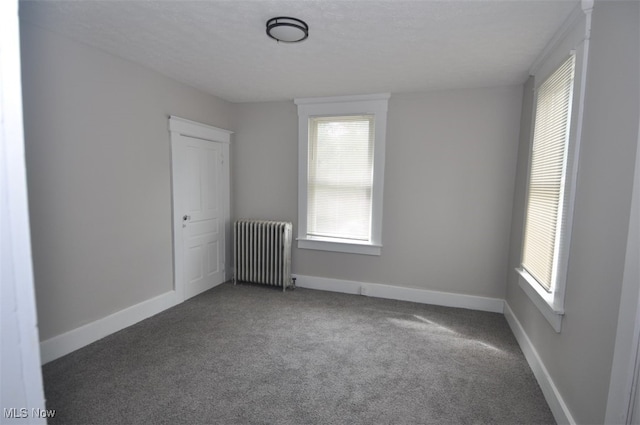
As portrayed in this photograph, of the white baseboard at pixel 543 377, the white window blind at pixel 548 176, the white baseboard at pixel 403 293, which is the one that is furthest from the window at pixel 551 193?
the white baseboard at pixel 403 293

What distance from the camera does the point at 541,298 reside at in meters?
2.29

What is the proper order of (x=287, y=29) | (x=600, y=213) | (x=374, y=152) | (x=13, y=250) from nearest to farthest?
(x=13, y=250)
(x=600, y=213)
(x=287, y=29)
(x=374, y=152)

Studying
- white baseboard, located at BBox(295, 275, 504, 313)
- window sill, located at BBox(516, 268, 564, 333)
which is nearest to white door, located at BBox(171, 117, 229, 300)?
white baseboard, located at BBox(295, 275, 504, 313)

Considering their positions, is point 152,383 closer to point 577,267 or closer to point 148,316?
point 148,316

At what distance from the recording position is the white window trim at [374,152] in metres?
3.83

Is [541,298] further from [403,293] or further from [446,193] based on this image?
[403,293]

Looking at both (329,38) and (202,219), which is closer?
(329,38)

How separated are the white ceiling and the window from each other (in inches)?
16.6

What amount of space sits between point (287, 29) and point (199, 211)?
2.53m

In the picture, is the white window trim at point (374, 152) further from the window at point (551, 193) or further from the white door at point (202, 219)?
the window at point (551, 193)

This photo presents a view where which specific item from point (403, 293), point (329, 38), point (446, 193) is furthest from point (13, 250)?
point (403, 293)

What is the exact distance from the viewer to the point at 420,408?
2068mm

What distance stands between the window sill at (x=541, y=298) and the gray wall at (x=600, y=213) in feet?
Answer: 0.21

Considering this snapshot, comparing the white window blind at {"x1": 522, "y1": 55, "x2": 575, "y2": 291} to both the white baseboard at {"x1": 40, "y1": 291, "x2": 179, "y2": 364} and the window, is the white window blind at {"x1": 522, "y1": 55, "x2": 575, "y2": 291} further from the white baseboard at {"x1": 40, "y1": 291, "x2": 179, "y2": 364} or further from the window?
the white baseboard at {"x1": 40, "y1": 291, "x2": 179, "y2": 364}
